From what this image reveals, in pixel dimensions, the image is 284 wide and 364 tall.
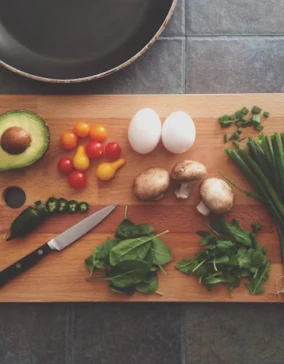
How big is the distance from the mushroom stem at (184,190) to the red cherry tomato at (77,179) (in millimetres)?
237

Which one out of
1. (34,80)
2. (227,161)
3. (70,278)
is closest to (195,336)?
(70,278)

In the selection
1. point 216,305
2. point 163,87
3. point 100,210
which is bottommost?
point 216,305

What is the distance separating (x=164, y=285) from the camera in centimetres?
122

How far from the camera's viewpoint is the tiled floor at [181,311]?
127 centimetres

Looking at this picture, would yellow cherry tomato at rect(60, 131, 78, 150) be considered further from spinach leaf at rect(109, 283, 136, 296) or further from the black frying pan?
spinach leaf at rect(109, 283, 136, 296)

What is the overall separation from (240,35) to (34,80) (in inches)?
22.1

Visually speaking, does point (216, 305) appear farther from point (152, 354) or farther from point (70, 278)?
point (70, 278)

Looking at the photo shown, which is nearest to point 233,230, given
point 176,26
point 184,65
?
point 184,65

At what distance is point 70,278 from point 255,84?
70 centimetres

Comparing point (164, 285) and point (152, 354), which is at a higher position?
point (164, 285)

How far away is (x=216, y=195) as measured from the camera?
3.81ft

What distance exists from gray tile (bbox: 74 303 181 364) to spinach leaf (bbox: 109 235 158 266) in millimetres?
180

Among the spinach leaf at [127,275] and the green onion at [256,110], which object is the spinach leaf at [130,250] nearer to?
the spinach leaf at [127,275]

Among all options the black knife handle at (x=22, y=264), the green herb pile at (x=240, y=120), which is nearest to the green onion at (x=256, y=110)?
the green herb pile at (x=240, y=120)
